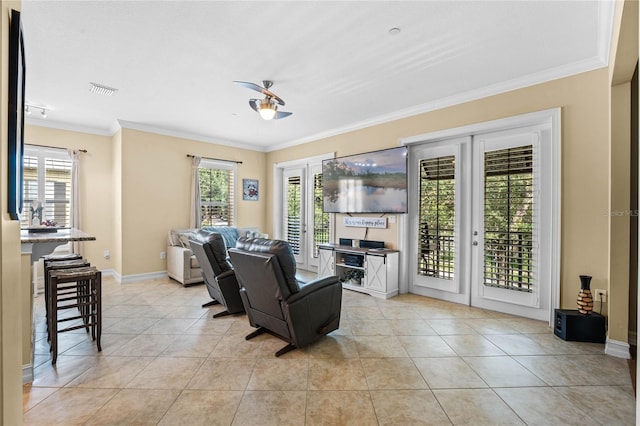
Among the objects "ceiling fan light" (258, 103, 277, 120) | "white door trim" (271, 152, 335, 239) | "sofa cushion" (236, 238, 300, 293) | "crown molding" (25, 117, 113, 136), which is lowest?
"sofa cushion" (236, 238, 300, 293)

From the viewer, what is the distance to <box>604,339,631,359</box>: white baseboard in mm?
2568

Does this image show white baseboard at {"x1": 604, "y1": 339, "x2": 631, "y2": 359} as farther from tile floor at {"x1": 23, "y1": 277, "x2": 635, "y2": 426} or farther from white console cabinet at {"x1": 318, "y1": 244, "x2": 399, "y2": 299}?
white console cabinet at {"x1": 318, "y1": 244, "x2": 399, "y2": 299}

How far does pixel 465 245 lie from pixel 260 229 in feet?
15.0

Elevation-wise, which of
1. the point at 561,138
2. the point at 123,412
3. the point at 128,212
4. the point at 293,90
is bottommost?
the point at 123,412

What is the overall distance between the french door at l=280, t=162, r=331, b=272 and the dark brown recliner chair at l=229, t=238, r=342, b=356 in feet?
9.49

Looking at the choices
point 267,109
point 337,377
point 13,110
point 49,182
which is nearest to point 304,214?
point 267,109

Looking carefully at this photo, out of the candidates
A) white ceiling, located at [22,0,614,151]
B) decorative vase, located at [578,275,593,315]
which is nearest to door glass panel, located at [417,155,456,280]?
white ceiling, located at [22,0,614,151]

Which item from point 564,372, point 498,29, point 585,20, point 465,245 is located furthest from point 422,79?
point 564,372

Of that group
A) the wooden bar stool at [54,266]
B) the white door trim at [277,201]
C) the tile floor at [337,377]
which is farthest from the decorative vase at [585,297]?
the white door trim at [277,201]

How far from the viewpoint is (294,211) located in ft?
21.7

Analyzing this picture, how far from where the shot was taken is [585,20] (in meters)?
2.41

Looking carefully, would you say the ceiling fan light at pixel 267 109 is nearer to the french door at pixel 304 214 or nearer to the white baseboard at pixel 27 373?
the french door at pixel 304 214

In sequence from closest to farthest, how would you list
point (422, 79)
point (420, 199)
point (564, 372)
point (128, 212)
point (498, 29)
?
point (564, 372) < point (498, 29) < point (422, 79) < point (420, 199) < point (128, 212)

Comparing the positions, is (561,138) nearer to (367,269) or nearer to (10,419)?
(367,269)
